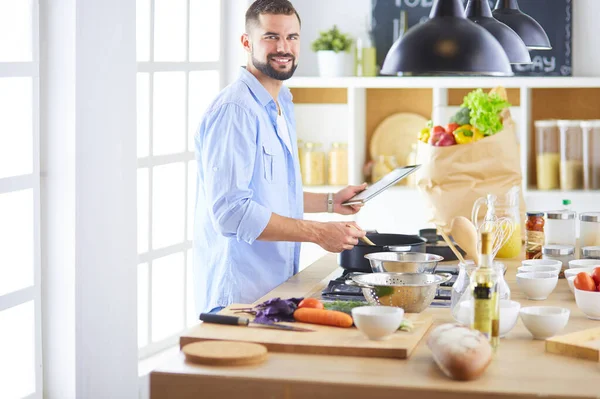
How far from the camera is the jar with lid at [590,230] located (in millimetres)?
3277

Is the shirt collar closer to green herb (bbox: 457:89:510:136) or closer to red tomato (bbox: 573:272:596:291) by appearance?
green herb (bbox: 457:89:510:136)

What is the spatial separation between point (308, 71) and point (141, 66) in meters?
1.72

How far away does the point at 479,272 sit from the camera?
80.1 inches

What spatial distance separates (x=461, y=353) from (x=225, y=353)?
0.50m

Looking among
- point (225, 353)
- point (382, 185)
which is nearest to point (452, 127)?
point (382, 185)

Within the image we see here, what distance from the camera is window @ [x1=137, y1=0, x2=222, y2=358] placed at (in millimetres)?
3949

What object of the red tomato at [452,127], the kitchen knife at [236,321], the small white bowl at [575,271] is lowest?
the kitchen knife at [236,321]

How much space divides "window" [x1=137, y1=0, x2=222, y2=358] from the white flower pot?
A: 82cm

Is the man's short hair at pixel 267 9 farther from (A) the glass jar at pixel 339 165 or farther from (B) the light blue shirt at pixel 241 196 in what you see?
(A) the glass jar at pixel 339 165

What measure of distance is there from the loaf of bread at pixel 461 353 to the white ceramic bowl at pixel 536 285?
2.41 feet

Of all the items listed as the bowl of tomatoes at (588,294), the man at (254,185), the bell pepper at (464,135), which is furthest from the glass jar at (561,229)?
the bowl of tomatoes at (588,294)

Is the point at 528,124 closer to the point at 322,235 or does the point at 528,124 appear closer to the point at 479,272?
the point at 322,235

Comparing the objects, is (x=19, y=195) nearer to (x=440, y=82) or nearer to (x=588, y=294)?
(x=588, y=294)

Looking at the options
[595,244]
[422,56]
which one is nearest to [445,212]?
[595,244]
